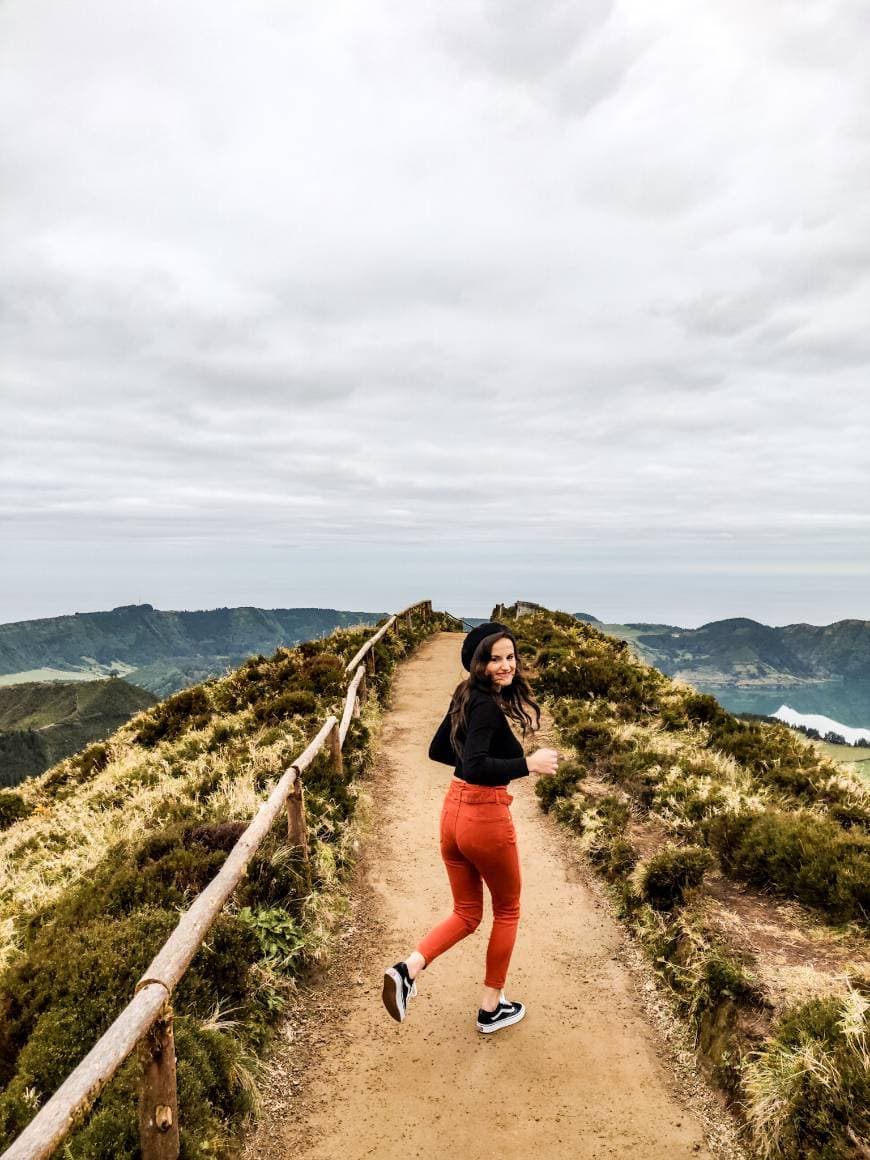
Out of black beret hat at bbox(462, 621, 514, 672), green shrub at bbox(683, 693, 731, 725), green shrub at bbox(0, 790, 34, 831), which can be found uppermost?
black beret hat at bbox(462, 621, 514, 672)

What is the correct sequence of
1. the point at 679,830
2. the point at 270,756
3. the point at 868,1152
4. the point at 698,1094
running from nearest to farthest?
the point at 868,1152 → the point at 698,1094 → the point at 679,830 → the point at 270,756

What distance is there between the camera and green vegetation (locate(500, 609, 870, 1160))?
4117 mm

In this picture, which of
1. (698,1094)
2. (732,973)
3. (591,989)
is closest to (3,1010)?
(591,989)

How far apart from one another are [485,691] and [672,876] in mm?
3781

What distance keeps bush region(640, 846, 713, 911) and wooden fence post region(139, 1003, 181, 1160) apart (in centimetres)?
480

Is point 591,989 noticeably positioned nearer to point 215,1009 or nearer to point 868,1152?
point 868,1152

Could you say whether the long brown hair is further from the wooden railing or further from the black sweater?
the wooden railing

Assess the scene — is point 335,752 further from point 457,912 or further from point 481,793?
point 481,793

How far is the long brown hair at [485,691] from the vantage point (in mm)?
4613

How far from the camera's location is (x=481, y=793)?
4.54 metres

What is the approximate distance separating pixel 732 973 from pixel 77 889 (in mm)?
6304

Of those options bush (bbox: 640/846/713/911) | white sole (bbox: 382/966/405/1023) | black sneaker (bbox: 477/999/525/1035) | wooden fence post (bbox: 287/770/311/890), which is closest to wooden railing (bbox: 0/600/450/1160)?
white sole (bbox: 382/966/405/1023)

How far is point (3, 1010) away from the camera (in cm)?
495

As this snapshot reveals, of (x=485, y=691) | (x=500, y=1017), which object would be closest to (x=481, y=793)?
(x=485, y=691)
